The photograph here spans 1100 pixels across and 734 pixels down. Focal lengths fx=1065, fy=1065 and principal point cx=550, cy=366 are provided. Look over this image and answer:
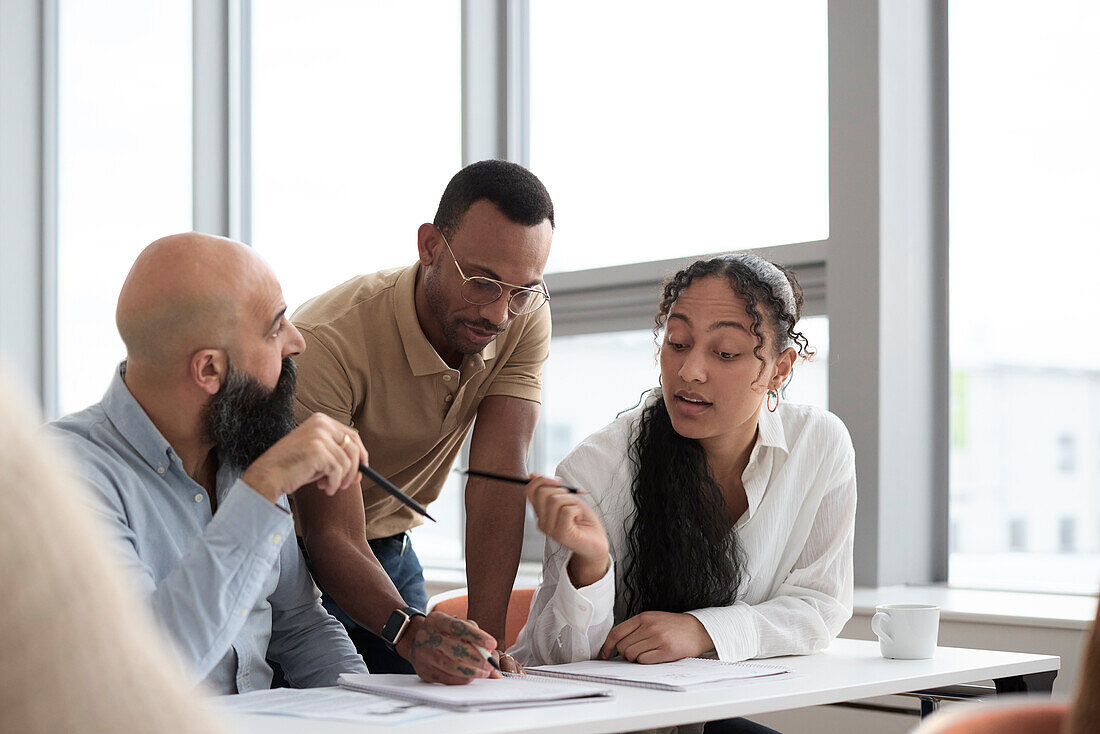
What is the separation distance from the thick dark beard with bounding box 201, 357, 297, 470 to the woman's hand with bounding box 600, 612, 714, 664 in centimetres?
66

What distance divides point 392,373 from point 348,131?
112 inches

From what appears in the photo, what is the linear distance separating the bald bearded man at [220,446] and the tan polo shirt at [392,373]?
0.36 metres

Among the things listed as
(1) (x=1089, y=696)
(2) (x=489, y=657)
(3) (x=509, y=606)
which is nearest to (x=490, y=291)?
(3) (x=509, y=606)

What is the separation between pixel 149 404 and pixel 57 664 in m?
1.49

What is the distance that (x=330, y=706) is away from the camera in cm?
133

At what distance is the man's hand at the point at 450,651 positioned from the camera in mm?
1480

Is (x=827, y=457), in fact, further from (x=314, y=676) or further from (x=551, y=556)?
(x=314, y=676)

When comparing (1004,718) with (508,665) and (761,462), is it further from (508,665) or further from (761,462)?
(761,462)

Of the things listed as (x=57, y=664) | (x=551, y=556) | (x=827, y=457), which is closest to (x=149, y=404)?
(x=551, y=556)

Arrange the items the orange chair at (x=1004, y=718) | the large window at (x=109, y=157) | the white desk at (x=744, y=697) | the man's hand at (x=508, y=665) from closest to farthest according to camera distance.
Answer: the orange chair at (x=1004, y=718), the white desk at (x=744, y=697), the man's hand at (x=508, y=665), the large window at (x=109, y=157)

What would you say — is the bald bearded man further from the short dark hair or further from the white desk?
the short dark hair

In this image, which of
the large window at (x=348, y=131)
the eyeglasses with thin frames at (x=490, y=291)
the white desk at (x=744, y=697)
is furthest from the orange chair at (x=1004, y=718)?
the large window at (x=348, y=131)

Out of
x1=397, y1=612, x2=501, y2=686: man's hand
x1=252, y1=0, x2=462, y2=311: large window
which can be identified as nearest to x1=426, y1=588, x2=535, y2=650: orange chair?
x1=397, y1=612, x2=501, y2=686: man's hand

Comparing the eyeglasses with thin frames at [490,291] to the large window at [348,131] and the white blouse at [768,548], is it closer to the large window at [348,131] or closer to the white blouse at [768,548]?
the white blouse at [768,548]
